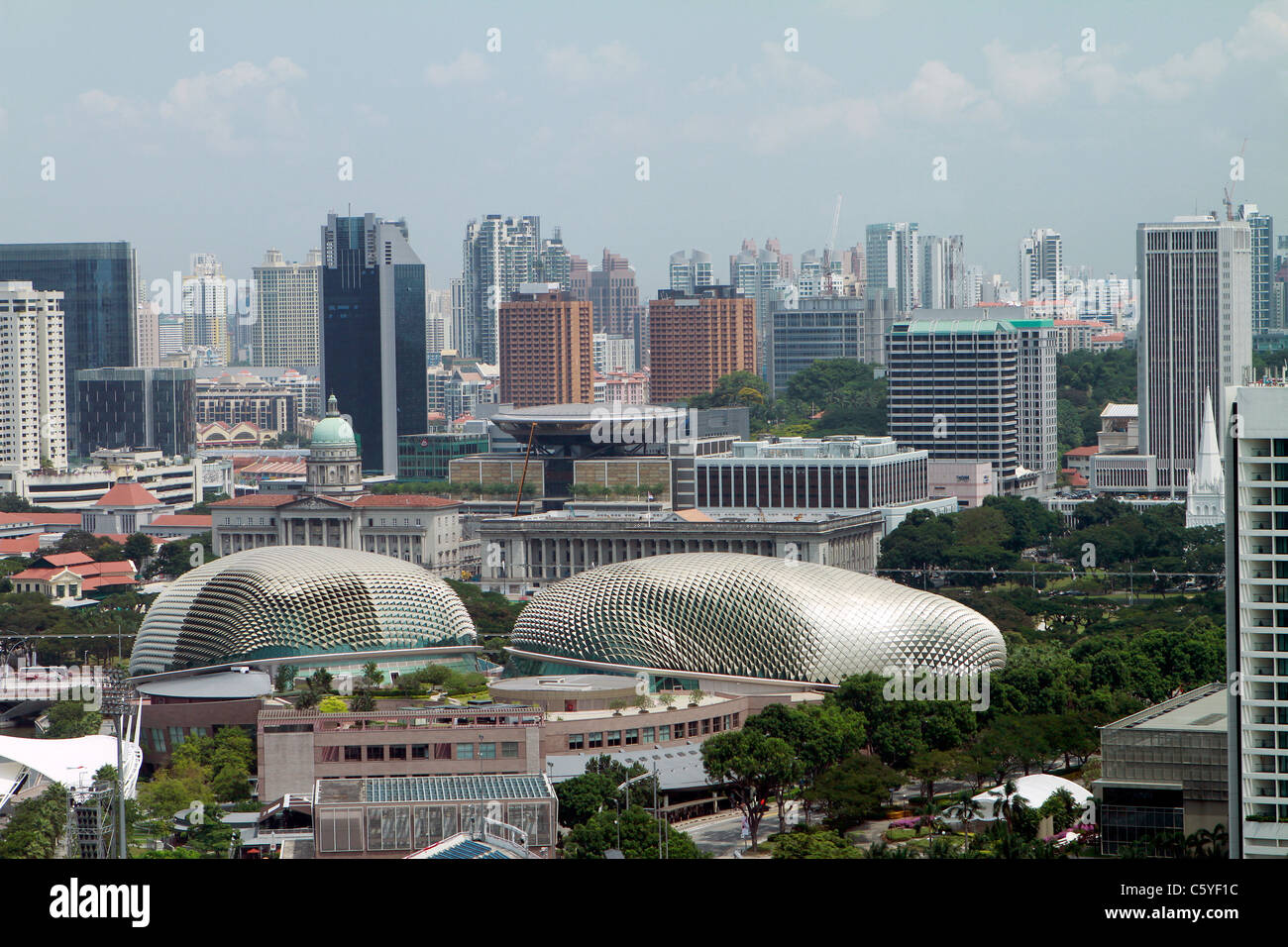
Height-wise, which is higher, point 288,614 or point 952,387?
point 952,387

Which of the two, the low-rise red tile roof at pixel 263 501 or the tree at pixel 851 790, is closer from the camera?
the tree at pixel 851 790

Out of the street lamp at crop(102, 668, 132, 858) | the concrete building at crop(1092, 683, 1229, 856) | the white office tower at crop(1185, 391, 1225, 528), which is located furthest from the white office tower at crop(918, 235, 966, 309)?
the concrete building at crop(1092, 683, 1229, 856)

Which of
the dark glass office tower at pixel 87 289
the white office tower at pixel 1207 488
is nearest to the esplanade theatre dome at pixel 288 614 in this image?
the white office tower at pixel 1207 488

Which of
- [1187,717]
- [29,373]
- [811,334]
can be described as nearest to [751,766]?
[1187,717]

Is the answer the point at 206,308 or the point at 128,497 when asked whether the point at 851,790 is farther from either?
the point at 206,308

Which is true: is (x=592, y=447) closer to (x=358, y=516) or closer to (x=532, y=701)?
(x=358, y=516)

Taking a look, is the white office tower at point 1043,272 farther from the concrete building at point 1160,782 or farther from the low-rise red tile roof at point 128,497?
the concrete building at point 1160,782
